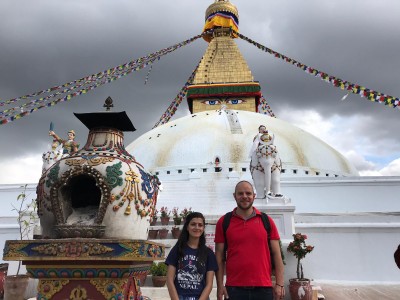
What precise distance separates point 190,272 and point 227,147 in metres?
11.8

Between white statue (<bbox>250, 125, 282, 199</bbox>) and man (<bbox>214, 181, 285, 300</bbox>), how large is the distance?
5.27 metres

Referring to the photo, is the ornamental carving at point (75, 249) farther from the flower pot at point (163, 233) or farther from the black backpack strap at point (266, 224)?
the flower pot at point (163, 233)

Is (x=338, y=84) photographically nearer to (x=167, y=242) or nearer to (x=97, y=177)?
(x=167, y=242)

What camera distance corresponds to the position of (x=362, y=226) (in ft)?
26.4

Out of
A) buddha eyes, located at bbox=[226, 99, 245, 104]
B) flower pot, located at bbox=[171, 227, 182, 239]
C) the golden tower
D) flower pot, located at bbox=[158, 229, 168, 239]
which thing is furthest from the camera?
buddha eyes, located at bbox=[226, 99, 245, 104]

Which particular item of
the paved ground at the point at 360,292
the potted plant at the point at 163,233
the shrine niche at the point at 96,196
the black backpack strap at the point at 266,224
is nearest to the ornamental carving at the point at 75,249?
the shrine niche at the point at 96,196

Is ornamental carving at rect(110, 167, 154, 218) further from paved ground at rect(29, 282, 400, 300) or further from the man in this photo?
paved ground at rect(29, 282, 400, 300)

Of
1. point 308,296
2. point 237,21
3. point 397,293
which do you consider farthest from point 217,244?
point 237,21

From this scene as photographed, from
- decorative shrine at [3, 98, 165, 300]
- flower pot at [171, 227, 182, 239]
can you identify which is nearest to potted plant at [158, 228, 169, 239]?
flower pot at [171, 227, 182, 239]

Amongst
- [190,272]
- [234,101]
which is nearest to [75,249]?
[190,272]

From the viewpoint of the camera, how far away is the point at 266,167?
25.7 feet

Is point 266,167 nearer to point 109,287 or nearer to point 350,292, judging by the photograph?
point 350,292

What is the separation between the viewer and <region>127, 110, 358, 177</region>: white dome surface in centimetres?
1395

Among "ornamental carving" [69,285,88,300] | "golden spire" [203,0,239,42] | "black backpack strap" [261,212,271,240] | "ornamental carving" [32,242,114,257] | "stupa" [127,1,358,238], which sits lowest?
"ornamental carving" [69,285,88,300]
